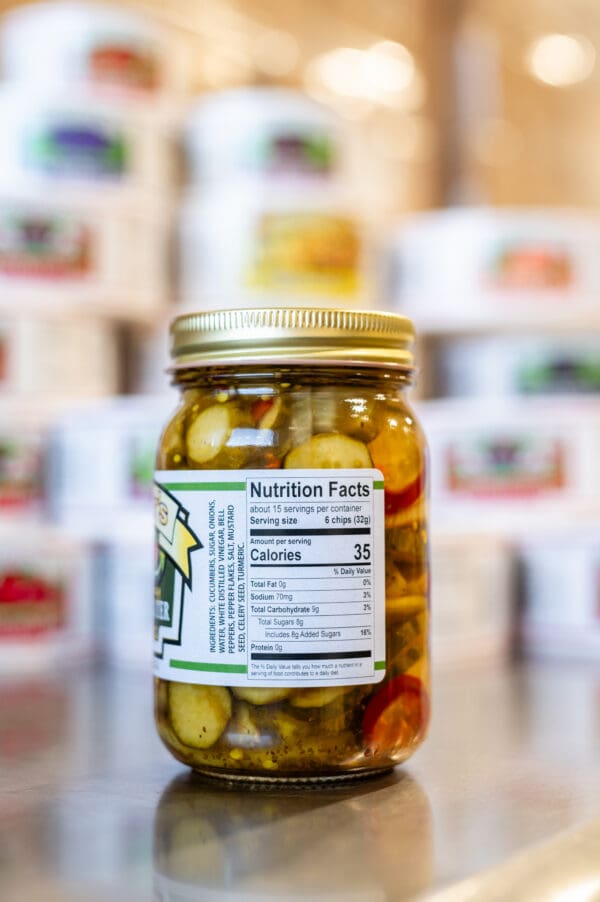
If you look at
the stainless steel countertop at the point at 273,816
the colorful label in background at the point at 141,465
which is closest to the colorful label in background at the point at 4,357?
the colorful label in background at the point at 141,465

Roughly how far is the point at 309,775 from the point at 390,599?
3.6 inches

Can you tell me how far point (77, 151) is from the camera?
3.83 feet

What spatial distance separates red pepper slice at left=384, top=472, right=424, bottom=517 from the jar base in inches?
5.0

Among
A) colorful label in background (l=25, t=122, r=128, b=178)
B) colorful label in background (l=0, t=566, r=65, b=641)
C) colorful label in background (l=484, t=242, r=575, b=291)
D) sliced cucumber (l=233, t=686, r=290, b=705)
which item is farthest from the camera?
colorful label in background (l=484, t=242, r=575, b=291)

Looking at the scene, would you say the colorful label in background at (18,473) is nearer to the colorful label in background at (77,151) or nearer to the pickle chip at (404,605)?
the colorful label in background at (77,151)

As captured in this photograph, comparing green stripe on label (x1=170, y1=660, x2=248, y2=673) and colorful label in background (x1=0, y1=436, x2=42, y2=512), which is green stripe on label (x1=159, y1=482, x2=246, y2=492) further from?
colorful label in background (x1=0, y1=436, x2=42, y2=512)

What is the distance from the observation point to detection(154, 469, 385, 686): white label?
0.57 meters

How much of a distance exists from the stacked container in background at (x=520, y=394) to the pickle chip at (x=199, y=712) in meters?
0.49

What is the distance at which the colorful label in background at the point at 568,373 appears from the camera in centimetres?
134

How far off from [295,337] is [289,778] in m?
0.21

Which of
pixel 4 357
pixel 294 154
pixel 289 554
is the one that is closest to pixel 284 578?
pixel 289 554

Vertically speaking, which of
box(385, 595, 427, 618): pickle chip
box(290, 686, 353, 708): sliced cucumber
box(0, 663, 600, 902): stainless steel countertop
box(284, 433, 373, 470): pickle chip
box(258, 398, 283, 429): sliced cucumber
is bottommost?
box(0, 663, 600, 902): stainless steel countertop

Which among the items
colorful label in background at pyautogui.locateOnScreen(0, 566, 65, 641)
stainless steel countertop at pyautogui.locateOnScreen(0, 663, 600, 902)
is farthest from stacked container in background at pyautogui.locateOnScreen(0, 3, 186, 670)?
stainless steel countertop at pyautogui.locateOnScreen(0, 663, 600, 902)

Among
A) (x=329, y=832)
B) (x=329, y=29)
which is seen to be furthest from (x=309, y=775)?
(x=329, y=29)
